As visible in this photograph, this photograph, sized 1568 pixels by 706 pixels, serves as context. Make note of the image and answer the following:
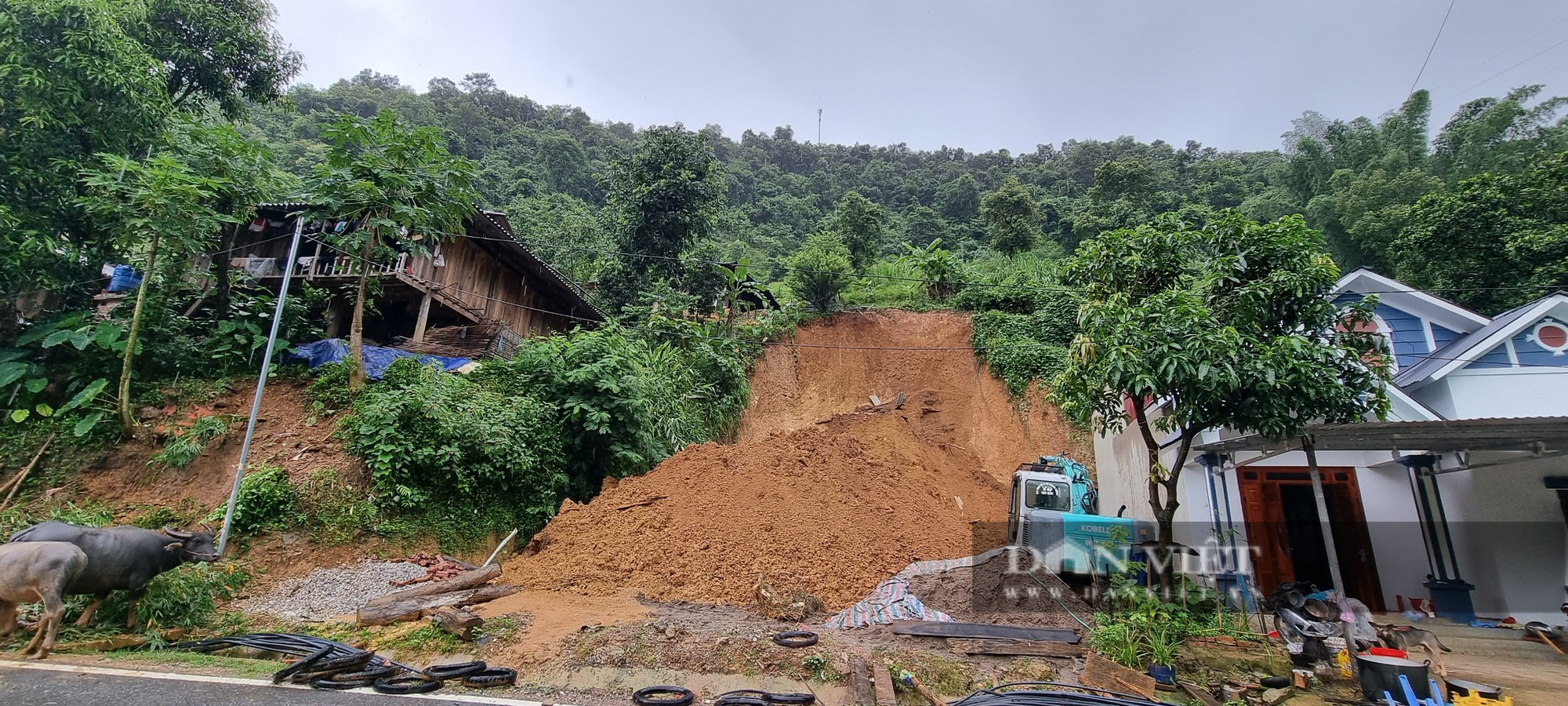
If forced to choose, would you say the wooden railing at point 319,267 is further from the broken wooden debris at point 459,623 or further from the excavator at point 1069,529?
the excavator at point 1069,529

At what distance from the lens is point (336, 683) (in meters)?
5.38

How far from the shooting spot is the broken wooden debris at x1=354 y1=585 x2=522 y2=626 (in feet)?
24.1

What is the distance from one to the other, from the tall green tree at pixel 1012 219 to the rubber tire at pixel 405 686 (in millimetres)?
32062

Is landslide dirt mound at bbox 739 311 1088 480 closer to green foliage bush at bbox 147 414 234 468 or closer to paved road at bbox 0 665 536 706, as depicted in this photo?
green foliage bush at bbox 147 414 234 468

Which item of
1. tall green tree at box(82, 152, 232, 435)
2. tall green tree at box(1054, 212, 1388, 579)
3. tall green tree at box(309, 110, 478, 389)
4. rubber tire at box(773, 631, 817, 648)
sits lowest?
rubber tire at box(773, 631, 817, 648)

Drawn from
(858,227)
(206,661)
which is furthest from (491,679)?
(858,227)

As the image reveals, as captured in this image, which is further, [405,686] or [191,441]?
[191,441]

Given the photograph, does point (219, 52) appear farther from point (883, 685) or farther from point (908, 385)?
point (908, 385)

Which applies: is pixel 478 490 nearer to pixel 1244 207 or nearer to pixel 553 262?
pixel 553 262

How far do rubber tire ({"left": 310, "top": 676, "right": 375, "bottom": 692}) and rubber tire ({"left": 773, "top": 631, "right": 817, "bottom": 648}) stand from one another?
11.9ft

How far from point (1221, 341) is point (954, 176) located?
50262mm

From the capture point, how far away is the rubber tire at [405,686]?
534cm

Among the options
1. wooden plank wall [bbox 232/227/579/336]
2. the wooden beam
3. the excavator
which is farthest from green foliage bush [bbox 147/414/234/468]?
the excavator

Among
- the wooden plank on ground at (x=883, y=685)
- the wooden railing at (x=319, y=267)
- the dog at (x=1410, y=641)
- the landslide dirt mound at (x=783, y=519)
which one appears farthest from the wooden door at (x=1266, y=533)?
the wooden railing at (x=319, y=267)
